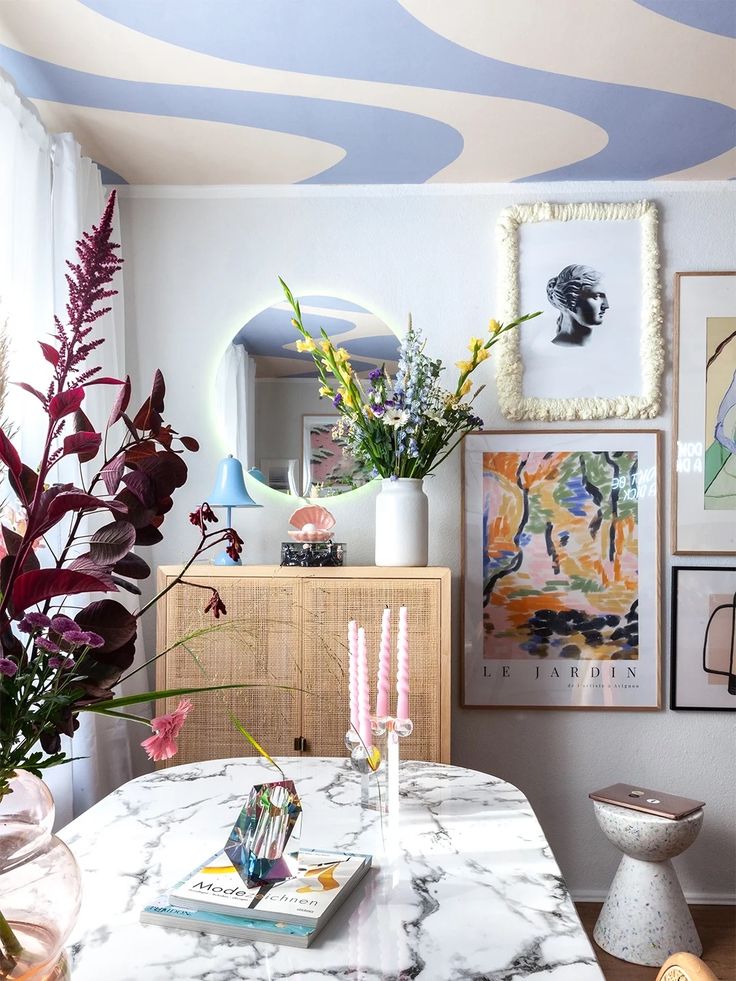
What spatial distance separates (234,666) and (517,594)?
3.47 ft

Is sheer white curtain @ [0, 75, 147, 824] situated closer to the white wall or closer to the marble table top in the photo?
the white wall

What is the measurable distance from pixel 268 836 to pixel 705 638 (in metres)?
2.34

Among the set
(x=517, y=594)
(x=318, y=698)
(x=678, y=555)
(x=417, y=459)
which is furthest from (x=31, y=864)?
(x=678, y=555)

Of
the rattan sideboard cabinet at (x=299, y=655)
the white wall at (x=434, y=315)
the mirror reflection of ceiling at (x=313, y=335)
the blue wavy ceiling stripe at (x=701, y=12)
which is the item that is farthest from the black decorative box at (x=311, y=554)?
the blue wavy ceiling stripe at (x=701, y=12)

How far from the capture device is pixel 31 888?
2.73 ft

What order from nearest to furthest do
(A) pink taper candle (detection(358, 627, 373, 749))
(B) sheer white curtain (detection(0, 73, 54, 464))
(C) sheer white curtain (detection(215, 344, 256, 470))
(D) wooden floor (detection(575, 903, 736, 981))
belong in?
(A) pink taper candle (detection(358, 627, 373, 749))
(B) sheer white curtain (detection(0, 73, 54, 464))
(D) wooden floor (detection(575, 903, 736, 981))
(C) sheer white curtain (detection(215, 344, 256, 470))

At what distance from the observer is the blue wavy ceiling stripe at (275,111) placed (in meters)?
2.47

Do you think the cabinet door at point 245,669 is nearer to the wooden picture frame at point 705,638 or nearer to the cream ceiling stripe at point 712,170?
the wooden picture frame at point 705,638

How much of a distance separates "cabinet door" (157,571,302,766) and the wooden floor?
109 centimetres

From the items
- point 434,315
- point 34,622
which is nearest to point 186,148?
point 434,315

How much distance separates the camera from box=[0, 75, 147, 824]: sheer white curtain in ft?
7.97

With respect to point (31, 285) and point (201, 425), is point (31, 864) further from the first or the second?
point (201, 425)

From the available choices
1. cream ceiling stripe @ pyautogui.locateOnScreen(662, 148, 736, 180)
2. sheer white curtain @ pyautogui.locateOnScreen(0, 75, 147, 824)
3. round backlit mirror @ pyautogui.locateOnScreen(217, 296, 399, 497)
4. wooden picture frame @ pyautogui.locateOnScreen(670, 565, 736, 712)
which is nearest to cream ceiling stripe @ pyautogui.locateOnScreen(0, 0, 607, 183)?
sheer white curtain @ pyautogui.locateOnScreen(0, 75, 147, 824)

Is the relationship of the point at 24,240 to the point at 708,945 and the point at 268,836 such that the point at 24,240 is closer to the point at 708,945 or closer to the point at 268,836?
the point at 268,836
